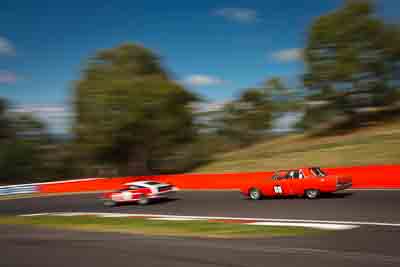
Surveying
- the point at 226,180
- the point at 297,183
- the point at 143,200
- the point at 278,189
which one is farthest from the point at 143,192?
the point at 297,183

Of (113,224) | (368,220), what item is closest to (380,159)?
(368,220)

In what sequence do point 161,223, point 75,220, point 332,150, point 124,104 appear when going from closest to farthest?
point 161,223 → point 75,220 → point 332,150 → point 124,104

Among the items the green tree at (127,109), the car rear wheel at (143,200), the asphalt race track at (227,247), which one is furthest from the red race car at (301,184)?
the green tree at (127,109)

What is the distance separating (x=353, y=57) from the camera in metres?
40.2

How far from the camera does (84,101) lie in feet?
137

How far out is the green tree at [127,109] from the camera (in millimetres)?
39531

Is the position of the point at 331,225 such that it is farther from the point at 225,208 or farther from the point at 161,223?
the point at 225,208

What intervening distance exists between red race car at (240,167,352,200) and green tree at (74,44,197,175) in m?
21.8

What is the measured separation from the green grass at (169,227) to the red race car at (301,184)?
19.8 feet

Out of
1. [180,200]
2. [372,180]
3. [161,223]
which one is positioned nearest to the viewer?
[161,223]

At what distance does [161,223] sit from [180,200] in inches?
305

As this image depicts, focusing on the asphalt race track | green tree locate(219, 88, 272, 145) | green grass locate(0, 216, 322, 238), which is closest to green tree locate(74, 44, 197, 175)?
green grass locate(0, 216, 322, 238)

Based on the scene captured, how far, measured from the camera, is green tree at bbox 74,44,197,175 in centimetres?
3953

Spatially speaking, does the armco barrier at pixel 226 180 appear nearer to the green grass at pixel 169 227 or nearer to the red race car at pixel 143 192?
the red race car at pixel 143 192
